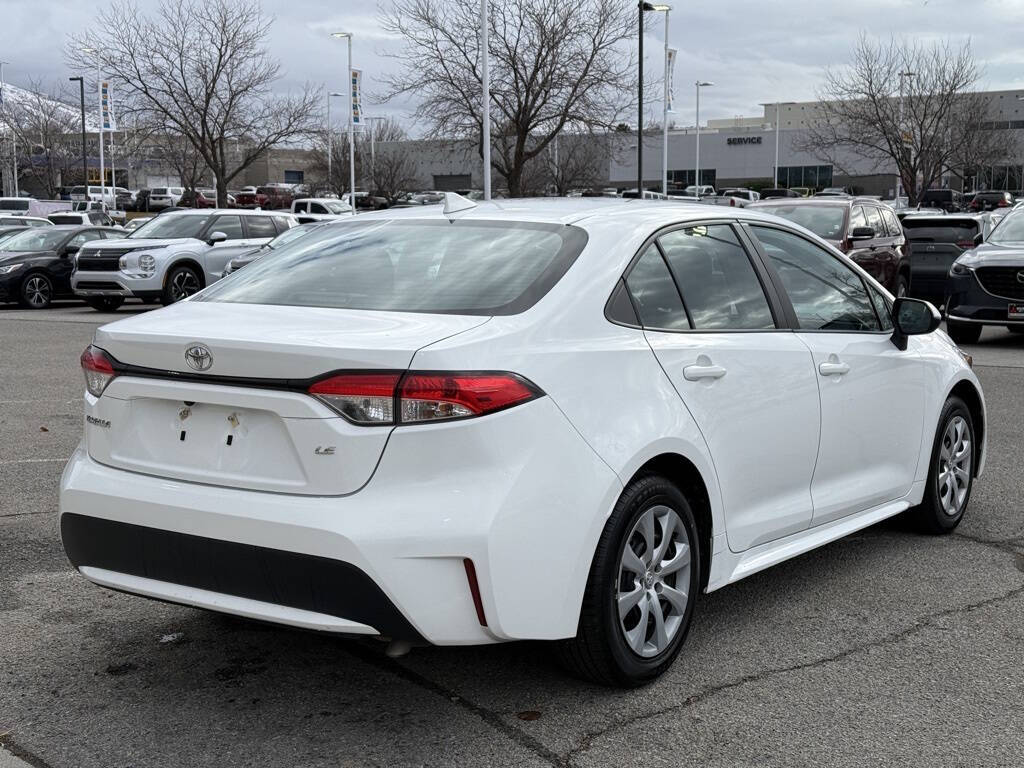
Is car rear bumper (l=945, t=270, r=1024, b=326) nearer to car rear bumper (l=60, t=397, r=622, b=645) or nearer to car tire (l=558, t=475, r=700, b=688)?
car tire (l=558, t=475, r=700, b=688)

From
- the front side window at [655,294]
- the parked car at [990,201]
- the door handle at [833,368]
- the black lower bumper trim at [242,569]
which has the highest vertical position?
the parked car at [990,201]

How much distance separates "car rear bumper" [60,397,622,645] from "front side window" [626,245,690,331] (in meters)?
0.73

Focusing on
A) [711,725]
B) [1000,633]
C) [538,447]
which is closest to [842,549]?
[1000,633]

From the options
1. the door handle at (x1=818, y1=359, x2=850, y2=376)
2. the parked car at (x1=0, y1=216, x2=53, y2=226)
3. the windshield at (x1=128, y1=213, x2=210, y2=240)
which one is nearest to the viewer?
the door handle at (x1=818, y1=359, x2=850, y2=376)

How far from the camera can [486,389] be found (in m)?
3.48

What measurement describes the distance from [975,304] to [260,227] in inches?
520

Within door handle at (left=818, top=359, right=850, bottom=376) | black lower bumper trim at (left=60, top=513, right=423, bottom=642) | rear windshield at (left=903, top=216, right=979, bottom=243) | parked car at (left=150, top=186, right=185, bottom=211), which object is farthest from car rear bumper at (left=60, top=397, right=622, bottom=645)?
parked car at (left=150, top=186, right=185, bottom=211)

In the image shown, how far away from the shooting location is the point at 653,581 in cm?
404

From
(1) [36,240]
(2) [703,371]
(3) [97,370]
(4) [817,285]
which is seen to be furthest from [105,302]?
(2) [703,371]

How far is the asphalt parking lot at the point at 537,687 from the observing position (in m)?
3.57

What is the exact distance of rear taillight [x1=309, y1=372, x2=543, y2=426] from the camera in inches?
135

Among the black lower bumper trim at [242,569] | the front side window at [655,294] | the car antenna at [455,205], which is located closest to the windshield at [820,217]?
the car antenna at [455,205]

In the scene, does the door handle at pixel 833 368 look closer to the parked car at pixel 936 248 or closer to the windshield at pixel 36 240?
the parked car at pixel 936 248

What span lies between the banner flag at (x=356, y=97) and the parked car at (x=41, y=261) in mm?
28194
